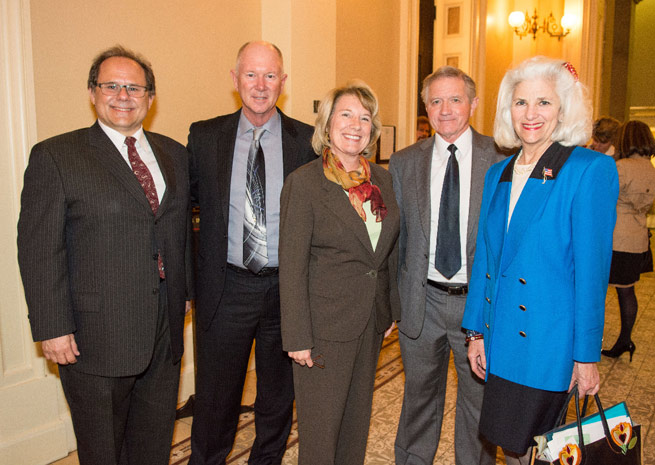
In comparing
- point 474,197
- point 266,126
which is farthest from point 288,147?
point 474,197

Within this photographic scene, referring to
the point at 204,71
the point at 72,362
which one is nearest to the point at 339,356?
the point at 72,362

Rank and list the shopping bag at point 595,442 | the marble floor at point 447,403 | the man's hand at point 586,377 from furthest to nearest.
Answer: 1. the marble floor at point 447,403
2. the man's hand at point 586,377
3. the shopping bag at point 595,442

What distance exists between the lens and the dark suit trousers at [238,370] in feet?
7.89

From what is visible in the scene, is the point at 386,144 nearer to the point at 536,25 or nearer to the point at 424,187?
the point at 424,187

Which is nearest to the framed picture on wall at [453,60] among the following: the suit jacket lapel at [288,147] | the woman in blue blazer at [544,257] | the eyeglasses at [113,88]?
the suit jacket lapel at [288,147]

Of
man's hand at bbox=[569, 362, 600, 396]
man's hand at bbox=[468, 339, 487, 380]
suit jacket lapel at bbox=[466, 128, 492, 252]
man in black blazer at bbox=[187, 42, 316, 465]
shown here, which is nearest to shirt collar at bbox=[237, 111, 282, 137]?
man in black blazer at bbox=[187, 42, 316, 465]

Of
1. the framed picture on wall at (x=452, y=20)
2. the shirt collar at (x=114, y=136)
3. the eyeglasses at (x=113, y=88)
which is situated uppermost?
the framed picture on wall at (x=452, y=20)

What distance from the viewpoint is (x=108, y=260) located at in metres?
1.88

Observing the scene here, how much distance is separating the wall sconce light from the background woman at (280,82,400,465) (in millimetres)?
7415

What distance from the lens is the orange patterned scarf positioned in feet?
6.59

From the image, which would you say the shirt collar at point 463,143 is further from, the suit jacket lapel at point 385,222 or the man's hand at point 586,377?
the man's hand at point 586,377

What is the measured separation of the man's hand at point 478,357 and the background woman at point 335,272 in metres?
0.36

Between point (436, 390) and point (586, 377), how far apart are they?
2.90ft

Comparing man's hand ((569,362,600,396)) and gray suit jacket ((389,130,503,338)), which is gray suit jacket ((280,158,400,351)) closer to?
gray suit jacket ((389,130,503,338))
